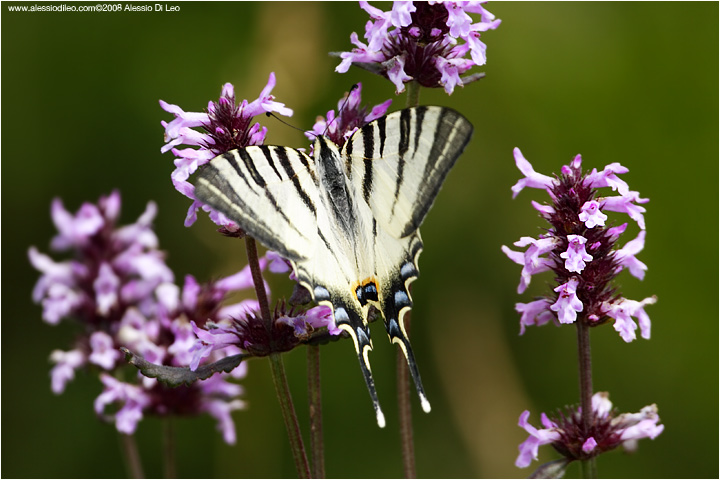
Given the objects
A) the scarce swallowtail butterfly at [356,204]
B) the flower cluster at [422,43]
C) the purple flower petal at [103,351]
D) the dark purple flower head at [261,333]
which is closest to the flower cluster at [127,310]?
the purple flower petal at [103,351]

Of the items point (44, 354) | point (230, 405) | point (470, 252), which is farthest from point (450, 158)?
point (44, 354)

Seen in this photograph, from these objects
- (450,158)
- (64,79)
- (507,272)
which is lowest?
(507,272)

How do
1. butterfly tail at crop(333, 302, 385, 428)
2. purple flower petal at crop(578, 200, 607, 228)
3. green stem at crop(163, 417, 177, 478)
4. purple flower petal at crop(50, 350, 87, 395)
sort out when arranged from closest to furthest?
purple flower petal at crop(578, 200, 607, 228), butterfly tail at crop(333, 302, 385, 428), green stem at crop(163, 417, 177, 478), purple flower petal at crop(50, 350, 87, 395)

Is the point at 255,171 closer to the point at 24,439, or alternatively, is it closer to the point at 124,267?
the point at 124,267

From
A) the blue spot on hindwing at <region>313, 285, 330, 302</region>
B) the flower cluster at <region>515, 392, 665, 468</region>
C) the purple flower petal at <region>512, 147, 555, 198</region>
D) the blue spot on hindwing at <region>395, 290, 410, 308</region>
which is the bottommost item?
the flower cluster at <region>515, 392, 665, 468</region>

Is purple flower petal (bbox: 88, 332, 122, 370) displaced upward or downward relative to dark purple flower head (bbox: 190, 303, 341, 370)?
downward

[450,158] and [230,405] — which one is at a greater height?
[450,158]

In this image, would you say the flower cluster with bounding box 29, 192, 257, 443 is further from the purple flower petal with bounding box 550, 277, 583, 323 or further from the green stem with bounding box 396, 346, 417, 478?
the purple flower petal with bounding box 550, 277, 583, 323

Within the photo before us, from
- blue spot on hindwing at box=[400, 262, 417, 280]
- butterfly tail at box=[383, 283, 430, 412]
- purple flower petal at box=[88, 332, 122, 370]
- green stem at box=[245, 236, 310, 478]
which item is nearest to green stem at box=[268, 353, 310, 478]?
green stem at box=[245, 236, 310, 478]
